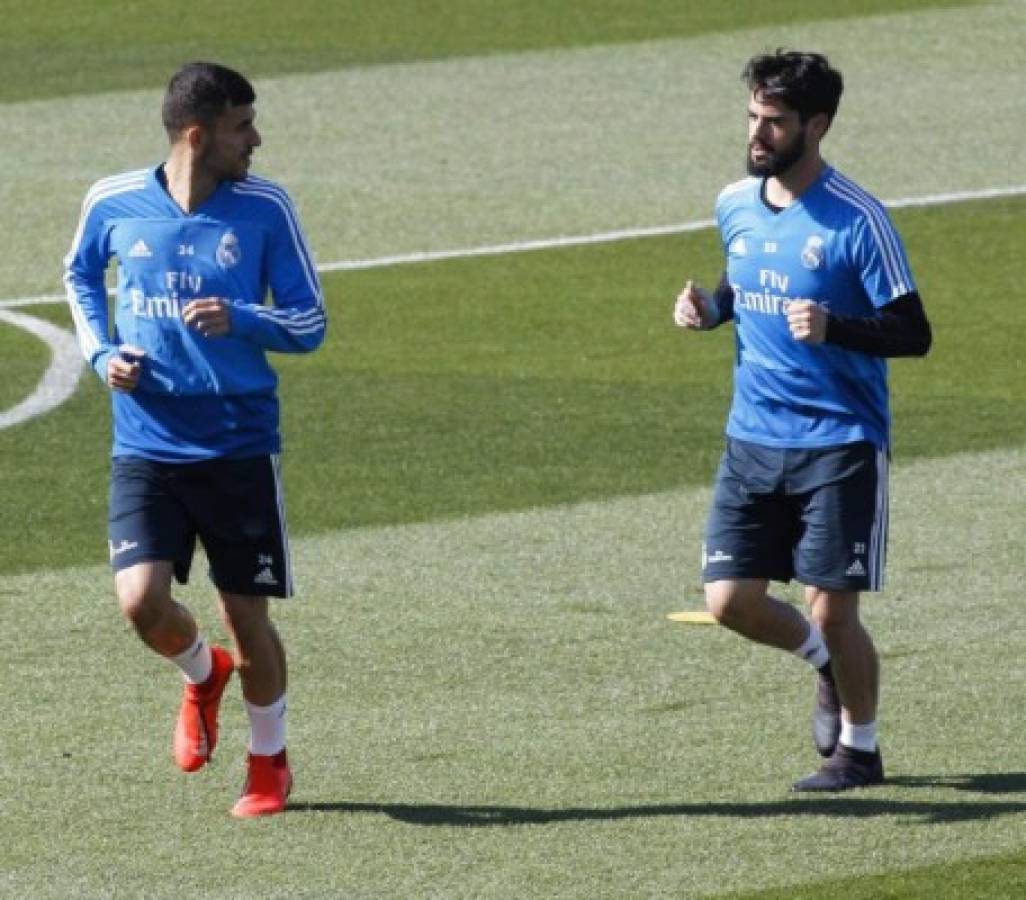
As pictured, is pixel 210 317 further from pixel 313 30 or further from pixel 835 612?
pixel 313 30

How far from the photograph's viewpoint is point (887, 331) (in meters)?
9.17

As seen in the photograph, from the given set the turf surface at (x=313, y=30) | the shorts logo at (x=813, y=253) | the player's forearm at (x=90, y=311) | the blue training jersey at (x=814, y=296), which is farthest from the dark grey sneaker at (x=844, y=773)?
the turf surface at (x=313, y=30)

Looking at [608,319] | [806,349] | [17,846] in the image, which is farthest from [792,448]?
[608,319]

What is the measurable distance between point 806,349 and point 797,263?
27cm

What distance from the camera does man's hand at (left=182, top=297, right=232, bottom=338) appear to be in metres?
8.94

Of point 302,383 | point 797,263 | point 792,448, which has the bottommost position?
point 302,383

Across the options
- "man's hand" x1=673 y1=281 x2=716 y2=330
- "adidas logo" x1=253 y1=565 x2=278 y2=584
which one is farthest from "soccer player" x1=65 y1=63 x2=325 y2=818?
"man's hand" x1=673 y1=281 x2=716 y2=330

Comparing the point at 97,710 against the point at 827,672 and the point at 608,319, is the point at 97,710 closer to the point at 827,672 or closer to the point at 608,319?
the point at 827,672

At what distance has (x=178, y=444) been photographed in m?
9.24

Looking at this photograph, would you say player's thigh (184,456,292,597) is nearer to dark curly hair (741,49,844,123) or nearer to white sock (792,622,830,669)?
white sock (792,622,830,669)

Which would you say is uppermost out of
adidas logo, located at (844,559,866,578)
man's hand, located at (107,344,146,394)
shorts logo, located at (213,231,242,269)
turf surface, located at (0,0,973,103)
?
shorts logo, located at (213,231,242,269)

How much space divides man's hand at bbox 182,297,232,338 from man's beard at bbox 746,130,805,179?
5.64 feet

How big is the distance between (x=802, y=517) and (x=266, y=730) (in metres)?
1.83

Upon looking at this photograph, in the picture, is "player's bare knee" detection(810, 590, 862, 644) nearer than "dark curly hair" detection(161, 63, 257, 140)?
No
